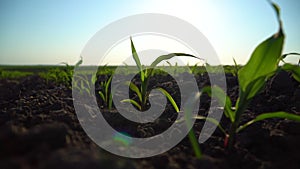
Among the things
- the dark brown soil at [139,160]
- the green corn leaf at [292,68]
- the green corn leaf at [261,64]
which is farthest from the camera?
the green corn leaf at [292,68]

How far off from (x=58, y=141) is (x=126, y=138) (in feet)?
1.37

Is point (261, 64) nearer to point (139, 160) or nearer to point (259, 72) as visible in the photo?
point (259, 72)

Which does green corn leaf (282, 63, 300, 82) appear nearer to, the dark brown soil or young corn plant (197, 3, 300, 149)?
young corn plant (197, 3, 300, 149)

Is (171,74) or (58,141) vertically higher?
(171,74)

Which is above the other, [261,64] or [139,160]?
[261,64]

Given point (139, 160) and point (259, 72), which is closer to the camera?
point (139, 160)

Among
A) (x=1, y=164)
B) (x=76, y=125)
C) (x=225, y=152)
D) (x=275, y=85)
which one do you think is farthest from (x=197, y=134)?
(x=275, y=85)

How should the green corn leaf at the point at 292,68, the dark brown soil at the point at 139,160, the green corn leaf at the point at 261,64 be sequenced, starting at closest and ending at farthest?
the dark brown soil at the point at 139,160 < the green corn leaf at the point at 261,64 < the green corn leaf at the point at 292,68

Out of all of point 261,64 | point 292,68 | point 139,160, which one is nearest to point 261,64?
point 261,64

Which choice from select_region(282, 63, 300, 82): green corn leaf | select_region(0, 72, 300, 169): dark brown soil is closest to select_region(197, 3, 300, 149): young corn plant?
select_region(282, 63, 300, 82): green corn leaf

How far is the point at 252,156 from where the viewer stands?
1095mm

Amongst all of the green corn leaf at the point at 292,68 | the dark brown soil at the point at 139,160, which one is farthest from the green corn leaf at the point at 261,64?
the dark brown soil at the point at 139,160

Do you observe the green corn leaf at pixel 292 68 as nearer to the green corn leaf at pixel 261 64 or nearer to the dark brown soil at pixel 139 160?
the green corn leaf at pixel 261 64

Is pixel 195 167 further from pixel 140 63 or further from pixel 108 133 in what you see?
pixel 140 63
